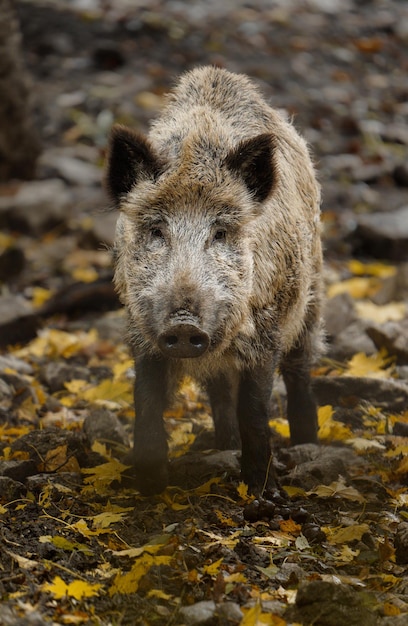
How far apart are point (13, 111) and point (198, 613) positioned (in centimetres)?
862

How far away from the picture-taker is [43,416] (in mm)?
6867

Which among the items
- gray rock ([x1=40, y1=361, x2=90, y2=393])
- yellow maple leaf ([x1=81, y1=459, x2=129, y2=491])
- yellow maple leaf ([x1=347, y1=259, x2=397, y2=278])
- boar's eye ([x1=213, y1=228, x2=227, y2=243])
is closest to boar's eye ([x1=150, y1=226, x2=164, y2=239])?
boar's eye ([x1=213, y1=228, x2=227, y2=243])

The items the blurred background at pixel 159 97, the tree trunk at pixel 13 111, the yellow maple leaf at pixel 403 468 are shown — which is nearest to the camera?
the yellow maple leaf at pixel 403 468

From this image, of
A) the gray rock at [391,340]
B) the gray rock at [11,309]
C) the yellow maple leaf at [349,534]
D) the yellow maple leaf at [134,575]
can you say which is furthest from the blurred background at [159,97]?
the yellow maple leaf at [134,575]

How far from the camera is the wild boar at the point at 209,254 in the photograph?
4992 mm

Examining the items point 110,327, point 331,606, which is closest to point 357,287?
point 110,327

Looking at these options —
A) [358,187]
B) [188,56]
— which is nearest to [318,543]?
[358,187]

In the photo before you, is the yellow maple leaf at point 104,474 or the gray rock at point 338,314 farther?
the gray rock at point 338,314

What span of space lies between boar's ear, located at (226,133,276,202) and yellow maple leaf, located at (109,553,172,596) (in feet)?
6.69

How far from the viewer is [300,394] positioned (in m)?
6.52

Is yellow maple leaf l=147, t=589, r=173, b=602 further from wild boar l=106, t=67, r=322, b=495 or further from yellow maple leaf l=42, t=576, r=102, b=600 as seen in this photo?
wild boar l=106, t=67, r=322, b=495

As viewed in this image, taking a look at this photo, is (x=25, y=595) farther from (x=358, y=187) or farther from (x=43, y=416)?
(x=358, y=187)

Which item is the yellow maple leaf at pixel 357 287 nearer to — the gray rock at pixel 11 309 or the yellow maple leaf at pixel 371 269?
the yellow maple leaf at pixel 371 269

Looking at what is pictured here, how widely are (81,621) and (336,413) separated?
346cm
